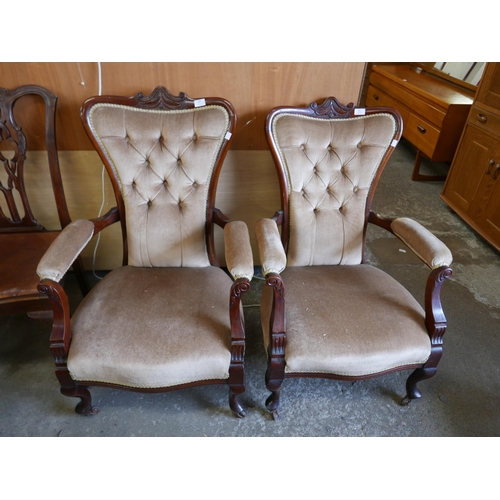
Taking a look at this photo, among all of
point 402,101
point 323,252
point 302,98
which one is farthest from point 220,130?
point 402,101

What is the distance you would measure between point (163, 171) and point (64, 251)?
45 cm

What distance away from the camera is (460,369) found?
1542 millimetres

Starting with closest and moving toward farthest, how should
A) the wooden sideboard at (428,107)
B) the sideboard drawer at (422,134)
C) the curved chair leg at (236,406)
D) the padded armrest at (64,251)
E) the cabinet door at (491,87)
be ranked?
1. the padded armrest at (64,251)
2. the curved chair leg at (236,406)
3. the cabinet door at (491,87)
4. the wooden sideboard at (428,107)
5. the sideboard drawer at (422,134)

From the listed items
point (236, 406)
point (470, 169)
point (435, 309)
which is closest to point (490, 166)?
point (470, 169)

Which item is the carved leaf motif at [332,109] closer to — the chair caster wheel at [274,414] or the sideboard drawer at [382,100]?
the chair caster wheel at [274,414]

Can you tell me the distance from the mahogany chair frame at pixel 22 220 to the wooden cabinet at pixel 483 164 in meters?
2.45

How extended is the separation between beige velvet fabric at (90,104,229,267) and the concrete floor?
0.55m

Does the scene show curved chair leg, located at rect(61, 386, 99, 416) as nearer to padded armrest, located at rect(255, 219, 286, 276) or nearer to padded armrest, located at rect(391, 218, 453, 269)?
padded armrest, located at rect(255, 219, 286, 276)

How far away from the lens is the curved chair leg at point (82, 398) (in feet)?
3.84

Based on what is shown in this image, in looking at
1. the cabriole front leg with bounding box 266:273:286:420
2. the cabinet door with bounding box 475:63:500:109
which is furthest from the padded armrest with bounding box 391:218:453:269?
the cabinet door with bounding box 475:63:500:109

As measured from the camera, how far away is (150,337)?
1094 millimetres

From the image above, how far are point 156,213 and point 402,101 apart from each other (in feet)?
9.75

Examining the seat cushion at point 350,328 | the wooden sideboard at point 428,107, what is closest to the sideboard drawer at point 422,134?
the wooden sideboard at point 428,107
